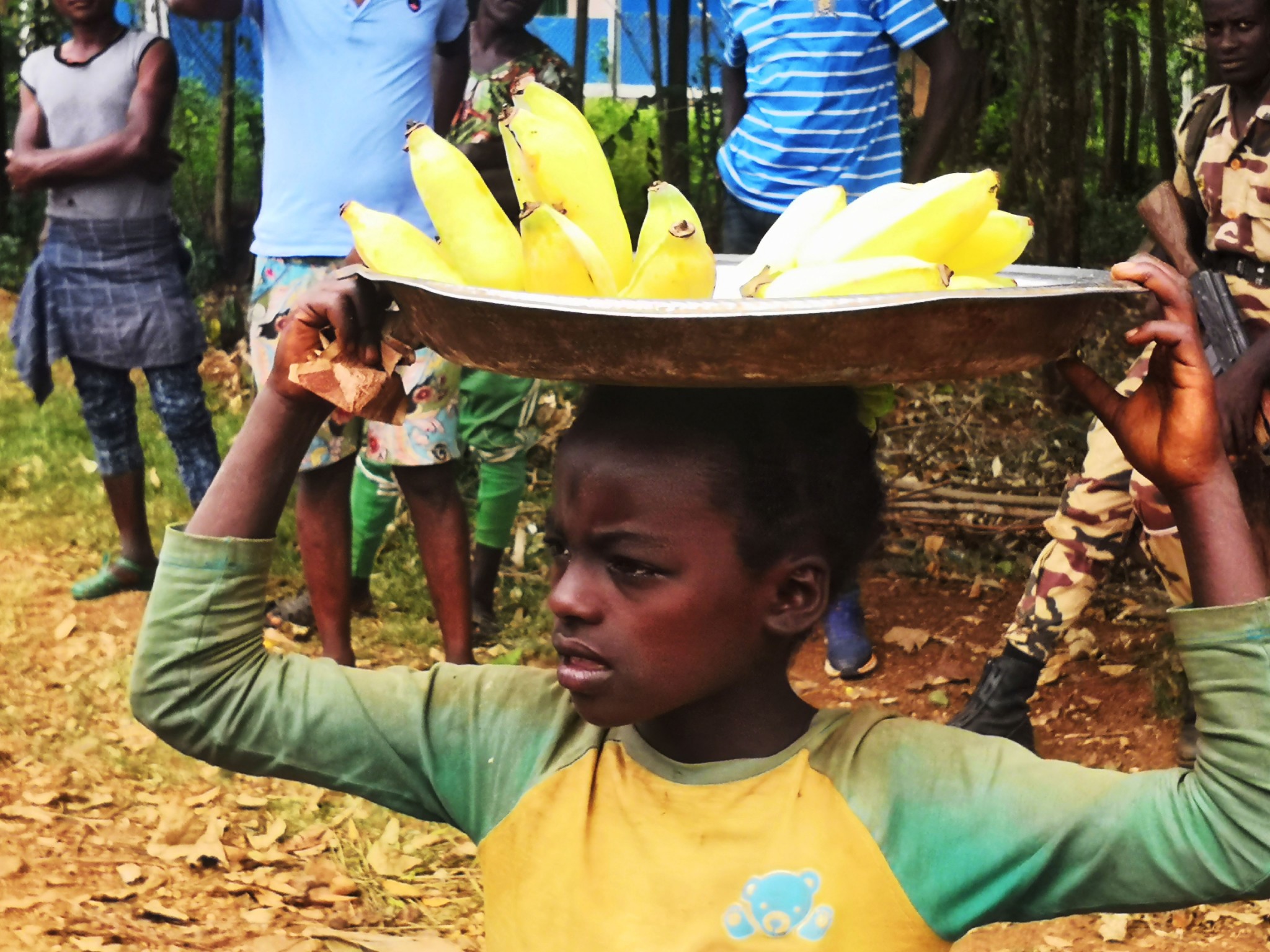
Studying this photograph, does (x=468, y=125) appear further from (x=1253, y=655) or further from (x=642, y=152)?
(x=642, y=152)

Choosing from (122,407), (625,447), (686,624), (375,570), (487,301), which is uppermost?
(487,301)

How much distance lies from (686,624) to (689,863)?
248mm

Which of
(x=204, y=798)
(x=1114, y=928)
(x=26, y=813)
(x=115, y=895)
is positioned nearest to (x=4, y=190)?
(x=26, y=813)

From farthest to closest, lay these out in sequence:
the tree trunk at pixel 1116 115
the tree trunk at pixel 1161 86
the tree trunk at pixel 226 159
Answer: the tree trunk at pixel 1116 115
the tree trunk at pixel 1161 86
the tree trunk at pixel 226 159

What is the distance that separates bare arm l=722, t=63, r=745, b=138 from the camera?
460 centimetres

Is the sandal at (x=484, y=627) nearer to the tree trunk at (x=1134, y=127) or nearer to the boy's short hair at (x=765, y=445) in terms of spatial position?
the boy's short hair at (x=765, y=445)

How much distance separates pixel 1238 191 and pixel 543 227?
2.66 meters

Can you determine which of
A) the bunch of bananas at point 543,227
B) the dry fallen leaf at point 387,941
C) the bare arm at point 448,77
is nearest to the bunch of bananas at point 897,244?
the bunch of bananas at point 543,227

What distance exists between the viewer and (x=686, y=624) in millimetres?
1539

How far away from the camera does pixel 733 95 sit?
15.3ft

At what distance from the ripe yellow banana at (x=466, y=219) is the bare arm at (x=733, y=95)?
3.17m

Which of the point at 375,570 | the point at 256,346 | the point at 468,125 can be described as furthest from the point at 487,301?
the point at 375,570

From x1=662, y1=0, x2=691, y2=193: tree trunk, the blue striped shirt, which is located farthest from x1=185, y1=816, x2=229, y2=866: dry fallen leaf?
x1=662, y1=0, x2=691, y2=193: tree trunk

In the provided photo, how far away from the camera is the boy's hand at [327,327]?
151 cm
